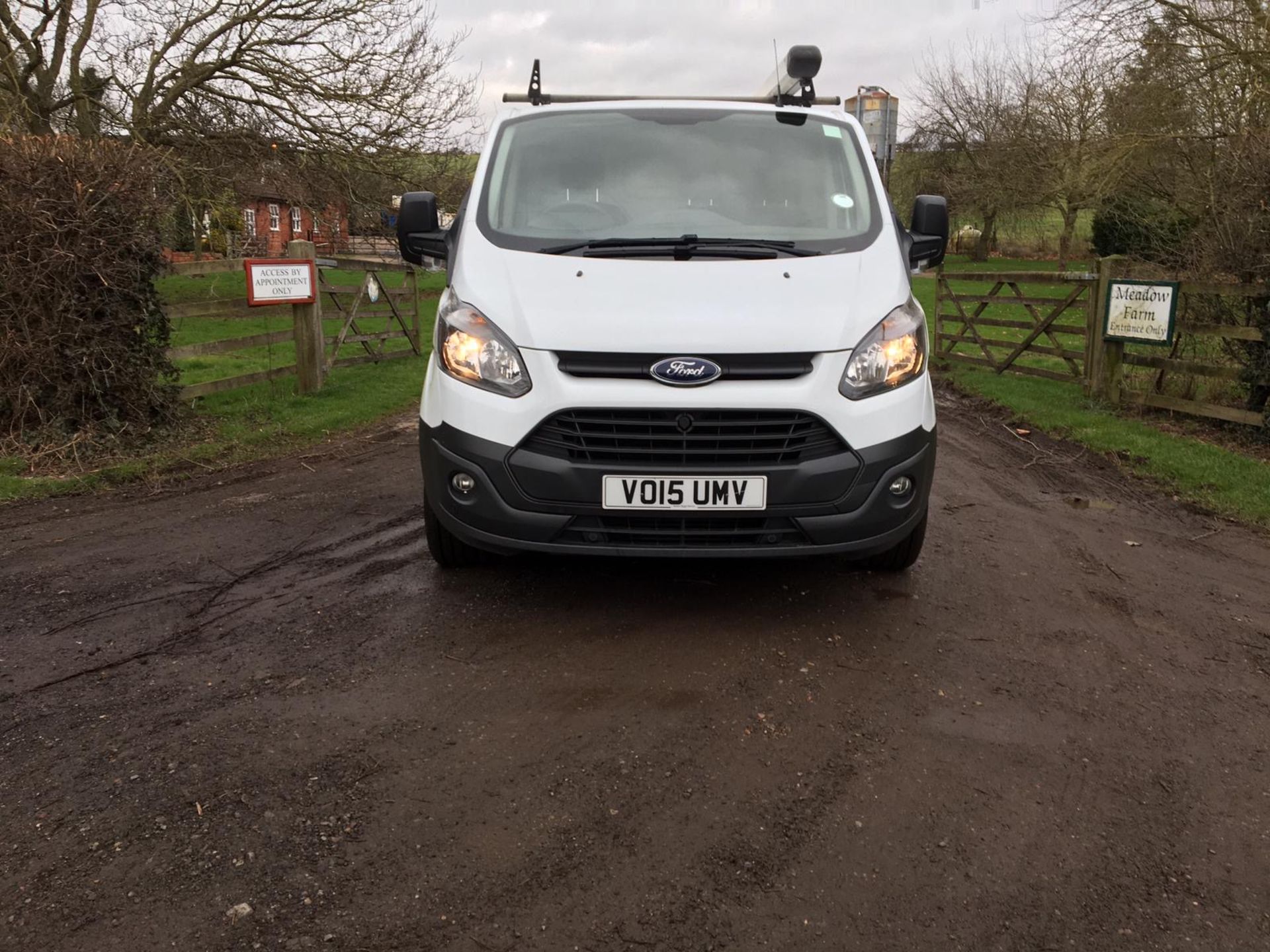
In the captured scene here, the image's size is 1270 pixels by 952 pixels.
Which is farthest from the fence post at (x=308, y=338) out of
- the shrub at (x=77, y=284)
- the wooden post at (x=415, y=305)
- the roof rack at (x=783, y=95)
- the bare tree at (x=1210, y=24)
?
the bare tree at (x=1210, y=24)

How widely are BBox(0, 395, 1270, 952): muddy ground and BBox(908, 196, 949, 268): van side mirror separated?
1.58 metres

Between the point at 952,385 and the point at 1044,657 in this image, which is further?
the point at 952,385

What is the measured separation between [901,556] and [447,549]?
7.21 feet

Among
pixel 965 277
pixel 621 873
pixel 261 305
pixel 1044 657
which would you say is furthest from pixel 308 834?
pixel 965 277

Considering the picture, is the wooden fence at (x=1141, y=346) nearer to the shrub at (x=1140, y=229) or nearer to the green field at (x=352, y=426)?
the green field at (x=352, y=426)

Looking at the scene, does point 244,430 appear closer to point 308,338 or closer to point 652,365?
point 308,338

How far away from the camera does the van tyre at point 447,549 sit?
179 inches

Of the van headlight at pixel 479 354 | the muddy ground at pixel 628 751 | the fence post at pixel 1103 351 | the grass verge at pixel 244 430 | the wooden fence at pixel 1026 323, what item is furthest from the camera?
the wooden fence at pixel 1026 323

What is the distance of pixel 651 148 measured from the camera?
15.9ft

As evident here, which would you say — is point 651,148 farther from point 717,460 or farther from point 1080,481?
point 1080,481

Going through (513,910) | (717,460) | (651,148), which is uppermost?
(651,148)

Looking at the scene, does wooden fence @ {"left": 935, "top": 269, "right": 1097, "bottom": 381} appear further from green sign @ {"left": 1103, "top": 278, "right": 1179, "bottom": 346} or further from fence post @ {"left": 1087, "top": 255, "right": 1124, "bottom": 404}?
green sign @ {"left": 1103, "top": 278, "right": 1179, "bottom": 346}

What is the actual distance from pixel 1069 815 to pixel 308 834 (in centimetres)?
215

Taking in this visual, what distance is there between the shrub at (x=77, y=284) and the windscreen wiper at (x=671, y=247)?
4.34 metres
